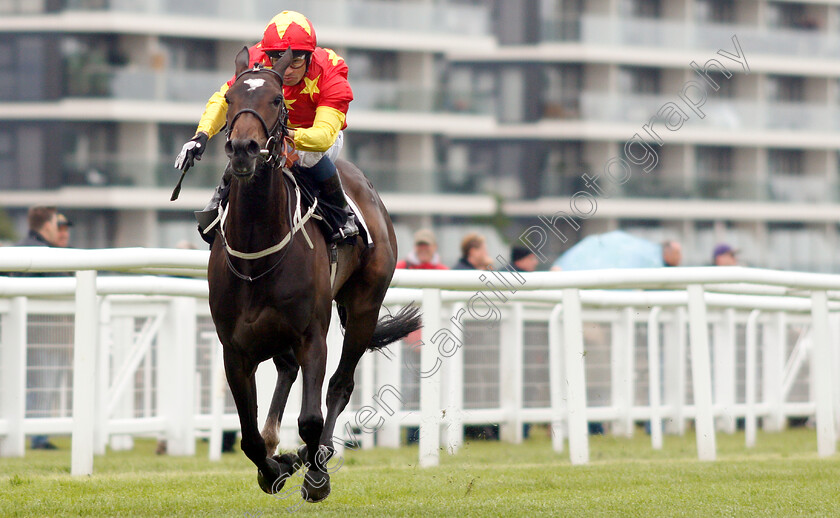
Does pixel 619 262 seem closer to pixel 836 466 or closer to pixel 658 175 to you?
pixel 836 466

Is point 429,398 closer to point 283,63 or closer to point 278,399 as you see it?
point 278,399

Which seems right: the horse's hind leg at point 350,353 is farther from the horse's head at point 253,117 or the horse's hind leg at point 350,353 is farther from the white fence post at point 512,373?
the white fence post at point 512,373

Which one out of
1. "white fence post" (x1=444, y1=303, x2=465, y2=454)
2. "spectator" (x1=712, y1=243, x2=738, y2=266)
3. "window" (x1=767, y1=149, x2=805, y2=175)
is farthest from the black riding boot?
"window" (x1=767, y1=149, x2=805, y2=175)

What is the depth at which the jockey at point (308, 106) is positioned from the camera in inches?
232

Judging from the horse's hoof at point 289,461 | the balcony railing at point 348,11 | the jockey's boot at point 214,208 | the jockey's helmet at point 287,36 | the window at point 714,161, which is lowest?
the horse's hoof at point 289,461

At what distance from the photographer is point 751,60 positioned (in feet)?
155

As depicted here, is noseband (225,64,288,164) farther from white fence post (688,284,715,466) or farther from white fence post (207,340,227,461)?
white fence post (688,284,715,466)

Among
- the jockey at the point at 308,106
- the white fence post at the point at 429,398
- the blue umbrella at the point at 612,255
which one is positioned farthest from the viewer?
the blue umbrella at the point at 612,255

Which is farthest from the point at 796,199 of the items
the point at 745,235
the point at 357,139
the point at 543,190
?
the point at 357,139

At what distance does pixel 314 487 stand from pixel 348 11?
3566 cm

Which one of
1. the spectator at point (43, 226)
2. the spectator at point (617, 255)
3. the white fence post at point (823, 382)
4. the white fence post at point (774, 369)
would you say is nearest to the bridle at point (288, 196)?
the white fence post at point (823, 382)

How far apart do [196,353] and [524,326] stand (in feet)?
8.54

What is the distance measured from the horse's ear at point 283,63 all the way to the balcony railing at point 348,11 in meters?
33.0

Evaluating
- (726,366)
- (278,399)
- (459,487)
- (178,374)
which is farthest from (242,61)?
(726,366)
